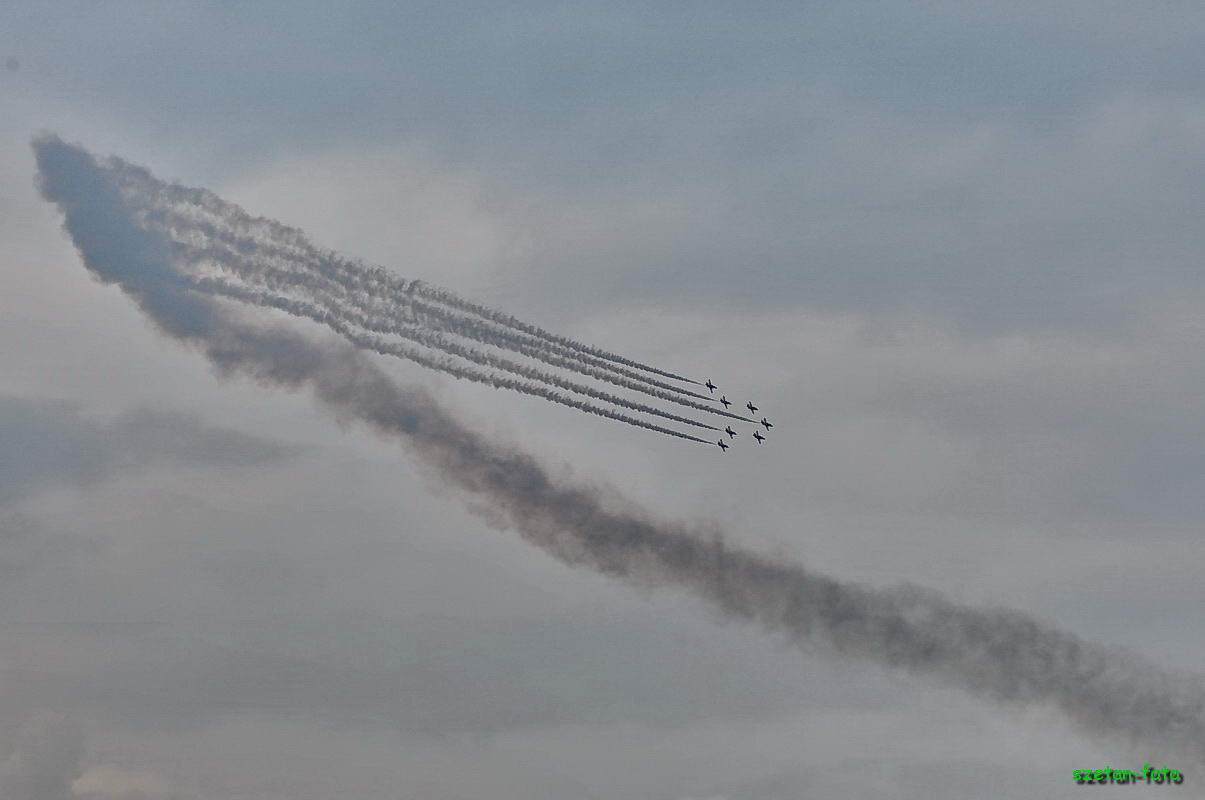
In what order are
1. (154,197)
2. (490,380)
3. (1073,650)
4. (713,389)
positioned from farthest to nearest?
(1073,650)
(713,389)
(490,380)
(154,197)

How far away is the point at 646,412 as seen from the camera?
139 m

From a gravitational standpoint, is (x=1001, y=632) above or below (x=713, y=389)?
below

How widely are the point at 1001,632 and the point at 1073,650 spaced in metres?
6.02

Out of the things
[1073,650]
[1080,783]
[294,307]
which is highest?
[294,307]

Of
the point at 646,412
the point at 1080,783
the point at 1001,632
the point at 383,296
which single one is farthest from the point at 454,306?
the point at 1080,783

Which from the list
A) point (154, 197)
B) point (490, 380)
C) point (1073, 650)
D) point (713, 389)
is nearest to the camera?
point (154, 197)

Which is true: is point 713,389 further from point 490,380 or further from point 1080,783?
point 1080,783

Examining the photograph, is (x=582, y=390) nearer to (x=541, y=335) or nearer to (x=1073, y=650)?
(x=541, y=335)

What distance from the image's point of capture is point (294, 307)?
12962 centimetres

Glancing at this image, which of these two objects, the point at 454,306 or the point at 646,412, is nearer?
the point at 454,306

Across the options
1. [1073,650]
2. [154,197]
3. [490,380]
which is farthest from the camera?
[1073,650]

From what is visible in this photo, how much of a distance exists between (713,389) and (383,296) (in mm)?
30883

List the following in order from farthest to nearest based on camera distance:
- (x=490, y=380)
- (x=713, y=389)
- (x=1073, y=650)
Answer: (x=1073, y=650) → (x=713, y=389) → (x=490, y=380)

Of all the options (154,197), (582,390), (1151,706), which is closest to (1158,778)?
(1151,706)
